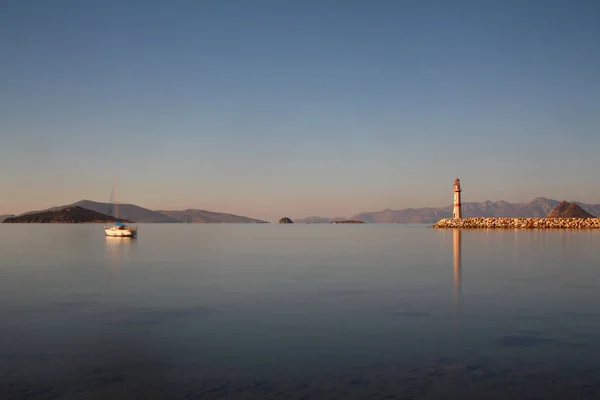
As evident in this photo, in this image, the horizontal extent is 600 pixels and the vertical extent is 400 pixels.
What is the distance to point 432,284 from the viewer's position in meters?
26.9

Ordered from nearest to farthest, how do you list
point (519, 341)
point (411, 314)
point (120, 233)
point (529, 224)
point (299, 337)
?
point (519, 341) < point (299, 337) < point (411, 314) < point (120, 233) < point (529, 224)

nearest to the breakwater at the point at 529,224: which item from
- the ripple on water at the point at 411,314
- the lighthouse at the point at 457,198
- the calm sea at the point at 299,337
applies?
the lighthouse at the point at 457,198

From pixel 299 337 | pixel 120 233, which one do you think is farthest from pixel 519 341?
pixel 120 233

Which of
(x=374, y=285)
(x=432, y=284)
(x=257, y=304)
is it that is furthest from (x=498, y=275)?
(x=257, y=304)

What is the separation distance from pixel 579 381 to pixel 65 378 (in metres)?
11.3

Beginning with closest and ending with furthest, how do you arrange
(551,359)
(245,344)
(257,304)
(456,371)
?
1. (456,371)
2. (551,359)
3. (245,344)
4. (257,304)

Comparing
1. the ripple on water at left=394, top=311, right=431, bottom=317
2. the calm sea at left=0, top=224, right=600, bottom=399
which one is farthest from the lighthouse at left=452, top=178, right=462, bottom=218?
the ripple on water at left=394, top=311, right=431, bottom=317

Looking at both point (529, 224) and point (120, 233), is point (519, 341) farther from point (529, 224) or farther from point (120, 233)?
point (529, 224)

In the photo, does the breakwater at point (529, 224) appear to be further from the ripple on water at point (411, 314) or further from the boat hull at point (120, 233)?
the ripple on water at point (411, 314)

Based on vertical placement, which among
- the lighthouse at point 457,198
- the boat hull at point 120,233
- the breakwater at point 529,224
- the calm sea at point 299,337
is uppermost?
the lighthouse at point 457,198

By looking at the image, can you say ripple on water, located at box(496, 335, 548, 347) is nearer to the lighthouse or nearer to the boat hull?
the boat hull

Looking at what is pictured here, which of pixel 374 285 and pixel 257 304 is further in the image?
pixel 374 285

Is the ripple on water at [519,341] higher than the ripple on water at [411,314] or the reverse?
the reverse

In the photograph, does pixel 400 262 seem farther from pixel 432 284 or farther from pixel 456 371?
pixel 456 371
